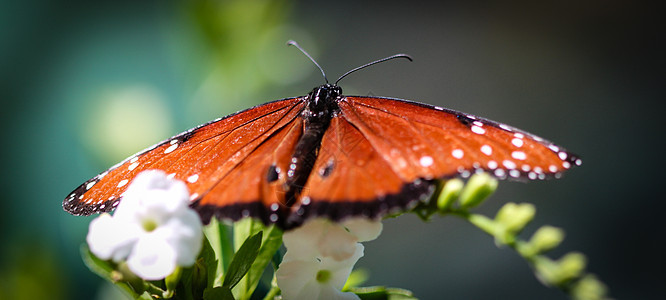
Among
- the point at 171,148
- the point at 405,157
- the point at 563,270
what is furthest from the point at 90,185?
the point at 563,270

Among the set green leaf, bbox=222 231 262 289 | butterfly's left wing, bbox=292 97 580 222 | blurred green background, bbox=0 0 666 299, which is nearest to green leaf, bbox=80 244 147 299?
green leaf, bbox=222 231 262 289

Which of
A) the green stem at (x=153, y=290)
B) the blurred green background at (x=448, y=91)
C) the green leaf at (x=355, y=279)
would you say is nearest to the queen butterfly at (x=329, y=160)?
the green stem at (x=153, y=290)

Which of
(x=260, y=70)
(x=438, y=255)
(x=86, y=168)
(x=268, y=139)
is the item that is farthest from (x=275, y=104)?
(x=438, y=255)

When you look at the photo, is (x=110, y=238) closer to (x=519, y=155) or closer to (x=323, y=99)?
(x=323, y=99)

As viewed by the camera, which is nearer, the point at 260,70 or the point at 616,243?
the point at 260,70

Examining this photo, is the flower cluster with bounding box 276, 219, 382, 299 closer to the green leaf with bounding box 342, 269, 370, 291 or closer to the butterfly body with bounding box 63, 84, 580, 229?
the butterfly body with bounding box 63, 84, 580, 229

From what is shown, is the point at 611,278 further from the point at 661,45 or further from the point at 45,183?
the point at 45,183
